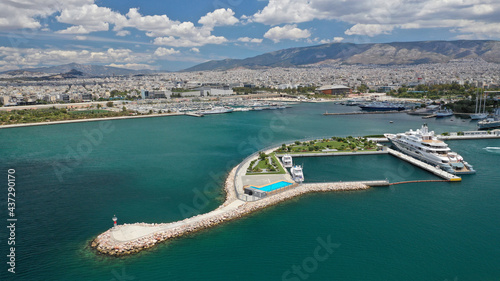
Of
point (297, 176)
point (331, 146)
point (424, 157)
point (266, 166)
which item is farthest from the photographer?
point (331, 146)

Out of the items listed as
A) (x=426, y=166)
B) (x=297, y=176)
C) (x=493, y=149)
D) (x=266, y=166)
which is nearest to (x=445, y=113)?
(x=493, y=149)

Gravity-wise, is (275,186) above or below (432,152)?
below

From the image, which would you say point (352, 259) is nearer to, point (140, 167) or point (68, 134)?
point (140, 167)

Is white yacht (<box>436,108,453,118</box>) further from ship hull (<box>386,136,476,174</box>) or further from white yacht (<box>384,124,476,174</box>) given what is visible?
white yacht (<box>384,124,476,174</box>)

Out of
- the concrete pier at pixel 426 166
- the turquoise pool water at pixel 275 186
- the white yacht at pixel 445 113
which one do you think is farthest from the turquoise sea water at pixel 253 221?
the white yacht at pixel 445 113

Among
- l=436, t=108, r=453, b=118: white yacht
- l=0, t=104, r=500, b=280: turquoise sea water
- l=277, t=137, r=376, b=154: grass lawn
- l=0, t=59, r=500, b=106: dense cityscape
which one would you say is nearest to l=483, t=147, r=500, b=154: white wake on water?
l=0, t=104, r=500, b=280: turquoise sea water

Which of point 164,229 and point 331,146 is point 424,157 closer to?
point 331,146

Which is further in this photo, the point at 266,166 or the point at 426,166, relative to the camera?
the point at 426,166

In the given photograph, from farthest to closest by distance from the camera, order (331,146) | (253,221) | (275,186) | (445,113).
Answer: (445,113) → (331,146) → (275,186) → (253,221)

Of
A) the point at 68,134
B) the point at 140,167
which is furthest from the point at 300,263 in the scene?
the point at 68,134
